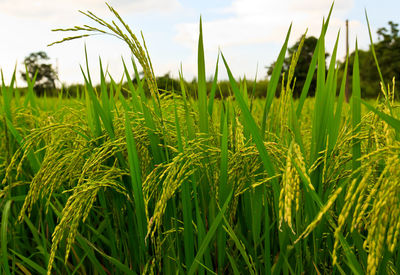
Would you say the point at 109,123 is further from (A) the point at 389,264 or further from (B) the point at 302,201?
(A) the point at 389,264

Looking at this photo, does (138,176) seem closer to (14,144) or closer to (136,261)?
(136,261)

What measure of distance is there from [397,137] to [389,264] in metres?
0.39

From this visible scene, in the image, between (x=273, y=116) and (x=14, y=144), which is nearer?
(x=273, y=116)

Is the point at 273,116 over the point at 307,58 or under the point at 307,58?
under

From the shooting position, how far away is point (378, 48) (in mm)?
26828

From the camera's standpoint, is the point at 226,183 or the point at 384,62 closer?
the point at 226,183

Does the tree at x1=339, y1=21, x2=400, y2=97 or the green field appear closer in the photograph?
the green field

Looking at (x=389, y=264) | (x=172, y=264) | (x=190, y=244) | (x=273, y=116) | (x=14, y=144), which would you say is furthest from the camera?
(x=14, y=144)

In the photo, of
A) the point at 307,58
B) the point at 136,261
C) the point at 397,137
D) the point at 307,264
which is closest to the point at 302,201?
the point at 307,264

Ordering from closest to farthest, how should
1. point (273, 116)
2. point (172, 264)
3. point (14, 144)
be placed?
point (172, 264) < point (273, 116) < point (14, 144)

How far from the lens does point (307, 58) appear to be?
79.9 feet

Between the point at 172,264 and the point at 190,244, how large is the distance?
17cm

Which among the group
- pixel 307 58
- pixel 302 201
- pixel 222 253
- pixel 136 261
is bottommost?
pixel 136 261

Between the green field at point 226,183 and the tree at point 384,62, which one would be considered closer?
the green field at point 226,183
